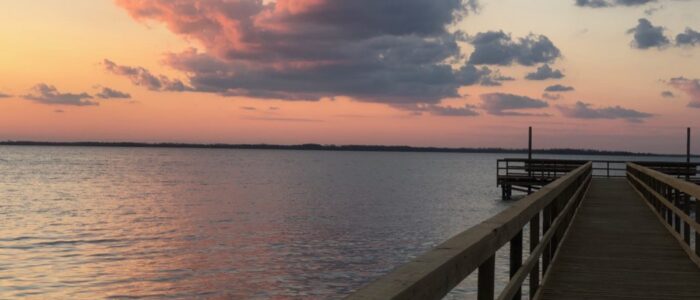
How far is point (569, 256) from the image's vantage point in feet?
32.0

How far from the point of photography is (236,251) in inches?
1016

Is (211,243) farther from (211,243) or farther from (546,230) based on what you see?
(546,230)

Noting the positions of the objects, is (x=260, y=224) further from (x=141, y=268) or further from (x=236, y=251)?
(x=141, y=268)

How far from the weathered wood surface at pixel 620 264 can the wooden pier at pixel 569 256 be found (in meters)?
0.01

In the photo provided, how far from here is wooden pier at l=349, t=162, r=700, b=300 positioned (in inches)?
106

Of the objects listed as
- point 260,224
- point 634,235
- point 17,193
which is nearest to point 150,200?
point 17,193

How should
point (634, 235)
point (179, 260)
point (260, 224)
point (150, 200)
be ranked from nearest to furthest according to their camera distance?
1. point (634, 235)
2. point (179, 260)
3. point (260, 224)
4. point (150, 200)

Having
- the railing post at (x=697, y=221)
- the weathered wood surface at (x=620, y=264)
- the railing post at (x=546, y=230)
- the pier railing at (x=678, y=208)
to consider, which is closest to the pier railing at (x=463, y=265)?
the weathered wood surface at (x=620, y=264)

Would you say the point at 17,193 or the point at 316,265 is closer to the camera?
the point at 316,265

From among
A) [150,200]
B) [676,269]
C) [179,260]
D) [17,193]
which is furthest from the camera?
[17,193]

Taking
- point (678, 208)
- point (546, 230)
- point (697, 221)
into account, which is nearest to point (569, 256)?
point (546, 230)

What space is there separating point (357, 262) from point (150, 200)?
111 ft

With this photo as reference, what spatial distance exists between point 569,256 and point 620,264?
0.71 metres

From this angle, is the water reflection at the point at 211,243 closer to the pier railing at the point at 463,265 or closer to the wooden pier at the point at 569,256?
the wooden pier at the point at 569,256
